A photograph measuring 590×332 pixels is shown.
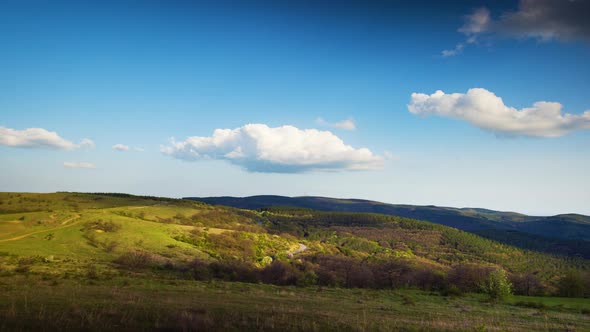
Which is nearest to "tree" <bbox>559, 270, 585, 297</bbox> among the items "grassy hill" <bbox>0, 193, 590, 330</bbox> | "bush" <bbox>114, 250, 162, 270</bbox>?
"grassy hill" <bbox>0, 193, 590, 330</bbox>

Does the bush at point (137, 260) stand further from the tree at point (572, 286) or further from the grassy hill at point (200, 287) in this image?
the tree at point (572, 286)

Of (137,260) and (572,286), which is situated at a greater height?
(137,260)

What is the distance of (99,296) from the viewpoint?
19.3 m

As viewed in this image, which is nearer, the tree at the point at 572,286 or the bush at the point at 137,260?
the bush at the point at 137,260

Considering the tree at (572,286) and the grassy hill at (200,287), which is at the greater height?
the grassy hill at (200,287)

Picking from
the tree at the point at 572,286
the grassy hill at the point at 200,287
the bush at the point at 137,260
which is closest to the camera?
the grassy hill at the point at 200,287

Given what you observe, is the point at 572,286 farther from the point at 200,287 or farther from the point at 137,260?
the point at 137,260

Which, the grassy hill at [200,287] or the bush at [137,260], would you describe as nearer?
the grassy hill at [200,287]

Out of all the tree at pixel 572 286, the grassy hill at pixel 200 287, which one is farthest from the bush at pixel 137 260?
the tree at pixel 572 286

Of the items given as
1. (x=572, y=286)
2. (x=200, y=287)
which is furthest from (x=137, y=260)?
(x=572, y=286)

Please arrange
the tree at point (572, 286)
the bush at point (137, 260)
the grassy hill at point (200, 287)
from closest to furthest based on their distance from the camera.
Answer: the grassy hill at point (200, 287) < the bush at point (137, 260) < the tree at point (572, 286)

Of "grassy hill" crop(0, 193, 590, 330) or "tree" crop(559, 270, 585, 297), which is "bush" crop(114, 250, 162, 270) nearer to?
"grassy hill" crop(0, 193, 590, 330)

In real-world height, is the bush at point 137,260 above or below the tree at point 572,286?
above

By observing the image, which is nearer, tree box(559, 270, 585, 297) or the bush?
the bush
